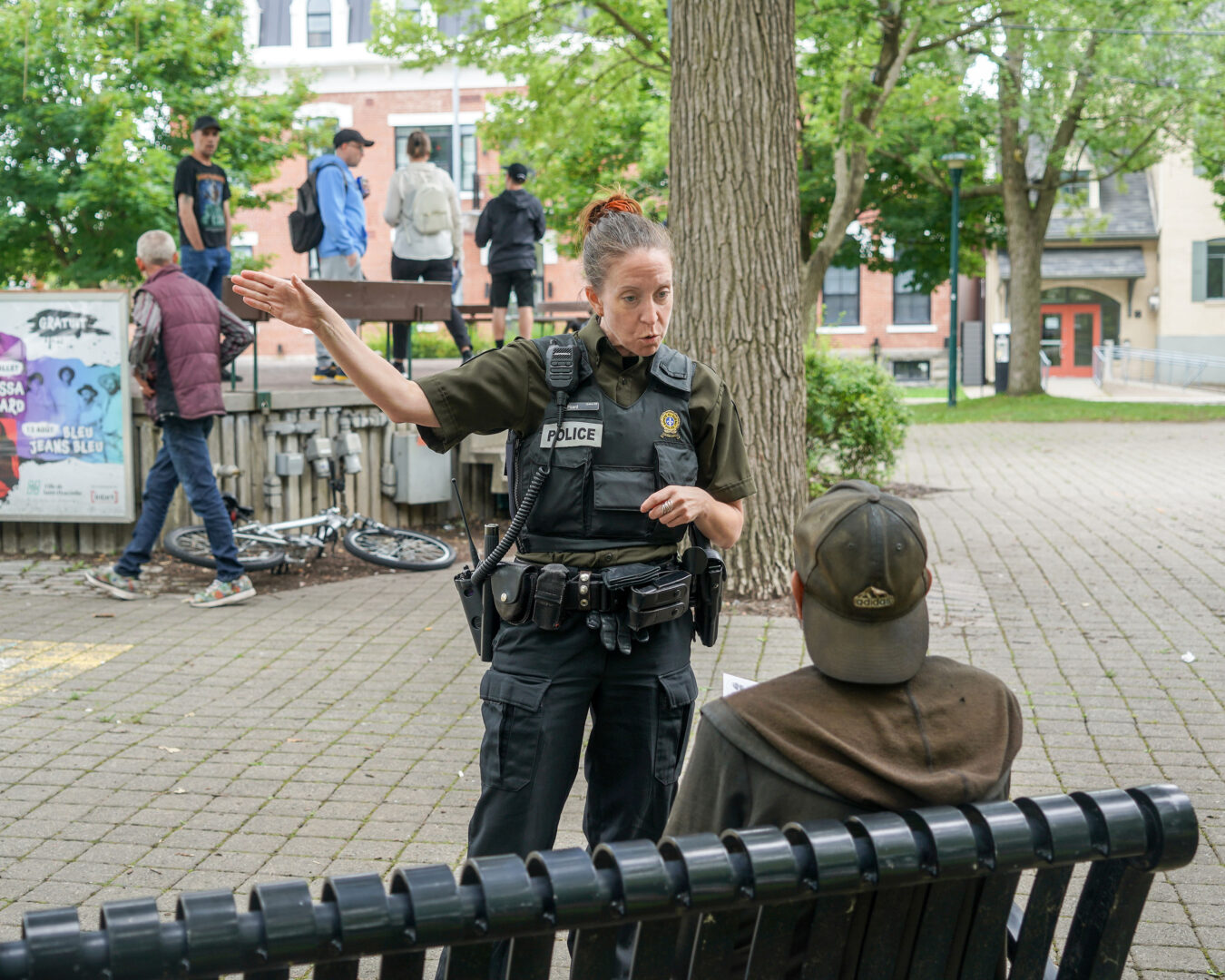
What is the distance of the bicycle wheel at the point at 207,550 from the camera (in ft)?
29.0

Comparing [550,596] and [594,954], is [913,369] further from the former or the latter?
[594,954]

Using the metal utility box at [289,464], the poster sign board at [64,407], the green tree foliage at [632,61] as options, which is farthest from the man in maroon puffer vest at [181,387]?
the green tree foliage at [632,61]

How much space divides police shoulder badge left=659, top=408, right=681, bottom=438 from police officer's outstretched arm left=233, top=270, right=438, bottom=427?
0.59 meters

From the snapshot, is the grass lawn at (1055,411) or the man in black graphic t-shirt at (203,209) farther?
the grass lawn at (1055,411)

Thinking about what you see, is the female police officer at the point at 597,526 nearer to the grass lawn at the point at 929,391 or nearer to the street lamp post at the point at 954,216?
the street lamp post at the point at 954,216

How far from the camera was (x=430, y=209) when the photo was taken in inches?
480

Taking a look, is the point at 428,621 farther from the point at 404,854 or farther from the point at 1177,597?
the point at 1177,597

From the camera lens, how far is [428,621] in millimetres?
7980

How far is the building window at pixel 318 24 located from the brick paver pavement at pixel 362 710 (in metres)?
35.8

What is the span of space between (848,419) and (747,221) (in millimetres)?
4279

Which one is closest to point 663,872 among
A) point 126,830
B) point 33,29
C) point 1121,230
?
point 126,830

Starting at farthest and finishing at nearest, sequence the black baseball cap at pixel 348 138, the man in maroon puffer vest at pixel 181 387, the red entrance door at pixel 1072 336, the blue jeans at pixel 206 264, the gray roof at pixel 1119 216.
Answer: the red entrance door at pixel 1072 336 → the gray roof at pixel 1119 216 → the black baseball cap at pixel 348 138 → the blue jeans at pixel 206 264 → the man in maroon puffer vest at pixel 181 387

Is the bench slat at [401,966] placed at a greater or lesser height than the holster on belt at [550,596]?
lesser

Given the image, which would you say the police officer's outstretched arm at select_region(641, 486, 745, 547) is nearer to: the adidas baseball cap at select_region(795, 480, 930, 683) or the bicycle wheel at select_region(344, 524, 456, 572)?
the adidas baseball cap at select_region(795, 480, 930, 683)
